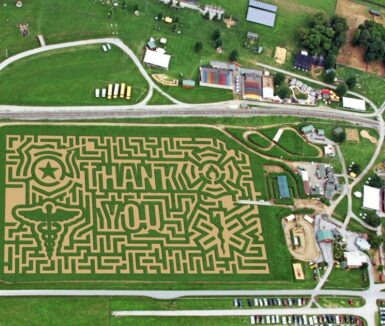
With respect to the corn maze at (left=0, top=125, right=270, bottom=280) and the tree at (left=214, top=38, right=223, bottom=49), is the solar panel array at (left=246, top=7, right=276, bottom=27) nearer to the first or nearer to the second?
the tree at (left=214, top=38, right=223, bottom=49)

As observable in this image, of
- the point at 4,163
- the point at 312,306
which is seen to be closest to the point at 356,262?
the point at 312,306

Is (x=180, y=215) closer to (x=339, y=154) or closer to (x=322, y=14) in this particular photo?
(x=339, y=154)

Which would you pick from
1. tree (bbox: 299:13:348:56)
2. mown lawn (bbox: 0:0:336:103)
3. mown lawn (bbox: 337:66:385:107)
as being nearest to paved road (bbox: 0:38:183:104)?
mown lawn (bbox: 0:0:336:103)

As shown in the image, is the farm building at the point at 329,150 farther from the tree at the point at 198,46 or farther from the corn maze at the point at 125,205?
the tree at the point at 198,46

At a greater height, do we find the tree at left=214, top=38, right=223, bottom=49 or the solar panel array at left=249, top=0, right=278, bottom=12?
the solar panel array at left=249, top=0, right=278, bottom=12

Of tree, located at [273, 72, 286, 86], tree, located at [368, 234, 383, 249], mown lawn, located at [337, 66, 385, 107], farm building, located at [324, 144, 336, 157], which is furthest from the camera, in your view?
mown lawn, located at [337, 66, 385, 107]

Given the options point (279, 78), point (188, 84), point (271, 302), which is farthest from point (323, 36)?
point (271, 302)

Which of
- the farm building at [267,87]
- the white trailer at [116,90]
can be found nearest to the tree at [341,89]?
the farm building at [267,87]

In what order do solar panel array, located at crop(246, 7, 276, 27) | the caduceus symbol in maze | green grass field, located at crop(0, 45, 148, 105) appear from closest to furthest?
the caduceus symbol in maze → green grass field, located at crop(0, 45, 148, 105) → solar panel array, located at crop(246, 7, 276, 27)
